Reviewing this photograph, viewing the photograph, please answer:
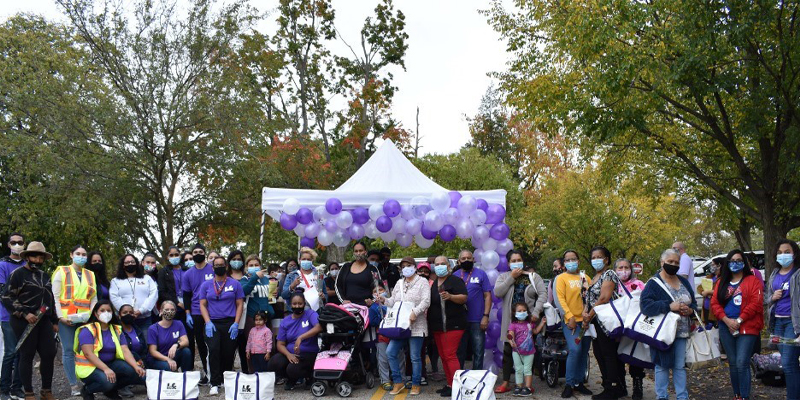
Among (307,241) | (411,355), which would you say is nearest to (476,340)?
(411,355)

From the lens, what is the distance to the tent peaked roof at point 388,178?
39.9 feet

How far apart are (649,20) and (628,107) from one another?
1.74 meters

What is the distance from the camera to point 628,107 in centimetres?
1355

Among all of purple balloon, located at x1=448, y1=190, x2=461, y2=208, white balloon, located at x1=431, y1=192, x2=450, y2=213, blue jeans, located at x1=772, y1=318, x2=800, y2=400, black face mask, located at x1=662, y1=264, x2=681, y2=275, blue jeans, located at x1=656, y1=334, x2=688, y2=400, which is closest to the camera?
blue jeans, located at x1=772, y1=318, x2=800, y2=400

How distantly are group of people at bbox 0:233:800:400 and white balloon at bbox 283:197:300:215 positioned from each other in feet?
4.22

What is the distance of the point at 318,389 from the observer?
8.96m

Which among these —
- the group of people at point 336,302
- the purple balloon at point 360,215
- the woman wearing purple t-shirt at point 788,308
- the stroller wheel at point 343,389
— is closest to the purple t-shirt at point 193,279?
the group of people at point 336,302

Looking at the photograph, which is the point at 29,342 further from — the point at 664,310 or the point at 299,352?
the point at 664,310

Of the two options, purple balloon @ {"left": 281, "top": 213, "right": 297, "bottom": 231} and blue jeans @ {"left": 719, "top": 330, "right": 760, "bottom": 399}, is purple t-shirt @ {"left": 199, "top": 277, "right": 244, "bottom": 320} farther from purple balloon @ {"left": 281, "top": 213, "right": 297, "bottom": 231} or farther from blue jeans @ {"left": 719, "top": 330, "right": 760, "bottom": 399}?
blue jeans @ {"left": 719, "top": 330, "right": 760, "bottom": 399}

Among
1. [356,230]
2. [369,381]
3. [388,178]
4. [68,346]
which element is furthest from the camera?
[388,178]

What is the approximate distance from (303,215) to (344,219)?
68cm

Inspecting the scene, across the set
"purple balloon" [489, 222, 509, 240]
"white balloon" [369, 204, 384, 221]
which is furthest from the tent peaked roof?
"purple balloon" [489, 222, 509, 240]

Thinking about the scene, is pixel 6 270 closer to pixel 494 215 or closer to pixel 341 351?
pixel 341 351

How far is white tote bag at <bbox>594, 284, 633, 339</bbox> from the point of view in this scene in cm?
808
